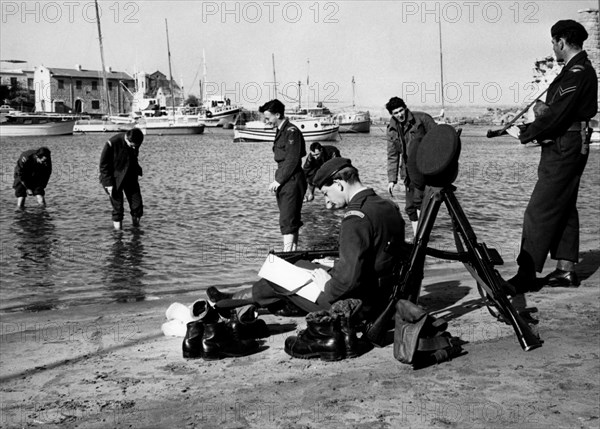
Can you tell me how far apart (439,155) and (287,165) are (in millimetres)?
4071

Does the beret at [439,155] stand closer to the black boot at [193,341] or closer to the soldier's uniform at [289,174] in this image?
the black boot at [193,341]

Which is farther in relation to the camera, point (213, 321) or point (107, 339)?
point (107, 339)

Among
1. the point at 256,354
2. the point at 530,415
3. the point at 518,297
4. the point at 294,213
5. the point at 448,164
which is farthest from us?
the point at 294,213

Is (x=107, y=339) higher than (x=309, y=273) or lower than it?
lower

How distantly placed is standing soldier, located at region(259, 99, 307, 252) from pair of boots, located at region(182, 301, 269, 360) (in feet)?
11.5

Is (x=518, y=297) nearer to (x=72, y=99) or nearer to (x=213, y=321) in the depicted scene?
(x=213, y=321)

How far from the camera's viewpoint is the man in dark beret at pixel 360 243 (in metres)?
4.97

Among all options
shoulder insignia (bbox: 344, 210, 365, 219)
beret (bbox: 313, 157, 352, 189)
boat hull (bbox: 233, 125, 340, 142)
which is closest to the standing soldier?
beret (bbox: 313, 157, 352, 189)

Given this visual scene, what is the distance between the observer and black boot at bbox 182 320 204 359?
5273mm

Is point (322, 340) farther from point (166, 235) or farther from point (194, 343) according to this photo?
point (166, 235)

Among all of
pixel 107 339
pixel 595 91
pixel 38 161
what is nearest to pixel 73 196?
pixel 38 161

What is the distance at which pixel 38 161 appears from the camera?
51.9 ft

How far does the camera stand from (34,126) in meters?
73.3

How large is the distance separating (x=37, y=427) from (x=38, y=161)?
12389 millimetres
